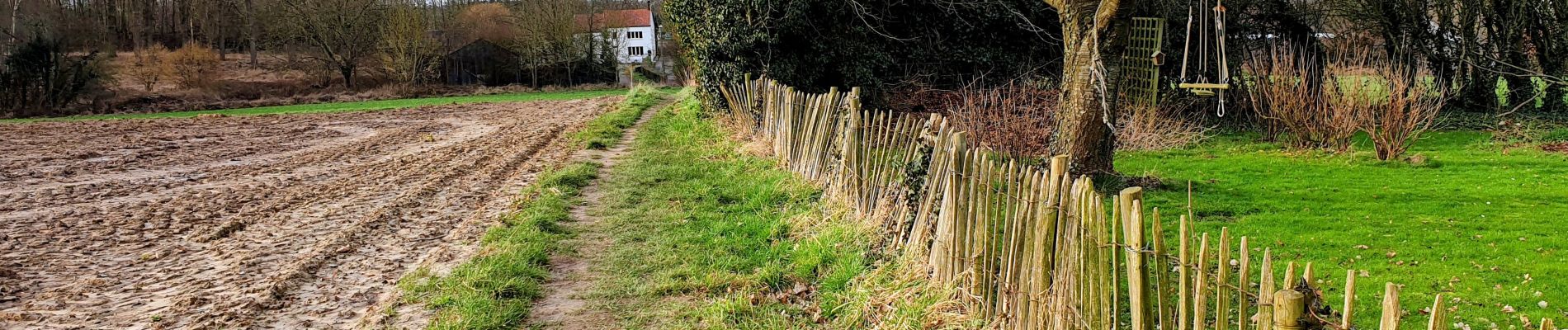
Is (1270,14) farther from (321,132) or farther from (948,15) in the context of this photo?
(321,132)

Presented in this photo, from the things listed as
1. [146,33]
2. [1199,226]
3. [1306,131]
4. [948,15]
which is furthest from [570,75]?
[1199,226]

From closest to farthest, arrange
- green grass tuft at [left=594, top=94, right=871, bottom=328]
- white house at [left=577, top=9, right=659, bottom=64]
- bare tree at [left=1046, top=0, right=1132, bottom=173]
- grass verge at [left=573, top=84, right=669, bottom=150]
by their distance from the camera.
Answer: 1. green grass tuft at [left=594, top=94, right=871, bottom=328]
2. bare tree at [left=1046, top=0, right=1132, bottom=173]
3. grass verge at [left=573, top=84, right=669, bottom=150]
4. white house at [left=577, top=9, right=659, bottom=64]

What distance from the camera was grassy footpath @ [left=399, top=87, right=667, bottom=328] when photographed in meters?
5.00

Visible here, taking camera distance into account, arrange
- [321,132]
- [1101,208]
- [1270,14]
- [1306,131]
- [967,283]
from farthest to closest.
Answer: [321,132], [1270,14], [1306,131], [967,283], [1101,208]

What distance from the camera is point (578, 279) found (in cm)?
582

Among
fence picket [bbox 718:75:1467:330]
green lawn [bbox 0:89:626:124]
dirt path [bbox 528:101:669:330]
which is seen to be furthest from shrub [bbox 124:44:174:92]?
fence picket [bbox 718:75:1467:330]

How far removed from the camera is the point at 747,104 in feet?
42.4

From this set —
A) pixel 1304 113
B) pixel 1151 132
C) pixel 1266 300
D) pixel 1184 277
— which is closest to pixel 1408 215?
pixel 1304 113

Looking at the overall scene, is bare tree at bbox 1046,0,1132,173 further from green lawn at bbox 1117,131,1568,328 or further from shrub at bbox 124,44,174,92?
shrub at bbox 124,44,174,92

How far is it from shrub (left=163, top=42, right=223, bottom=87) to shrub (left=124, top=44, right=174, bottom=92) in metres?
0.22

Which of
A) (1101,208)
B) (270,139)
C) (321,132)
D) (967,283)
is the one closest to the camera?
(1101,208)

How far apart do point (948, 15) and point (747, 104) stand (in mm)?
4886

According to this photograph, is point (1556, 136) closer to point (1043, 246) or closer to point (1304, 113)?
point (1304, 113)

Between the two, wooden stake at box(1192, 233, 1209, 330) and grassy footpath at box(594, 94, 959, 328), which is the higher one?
wooden stake at box(1192, 233, 1209, 330)
